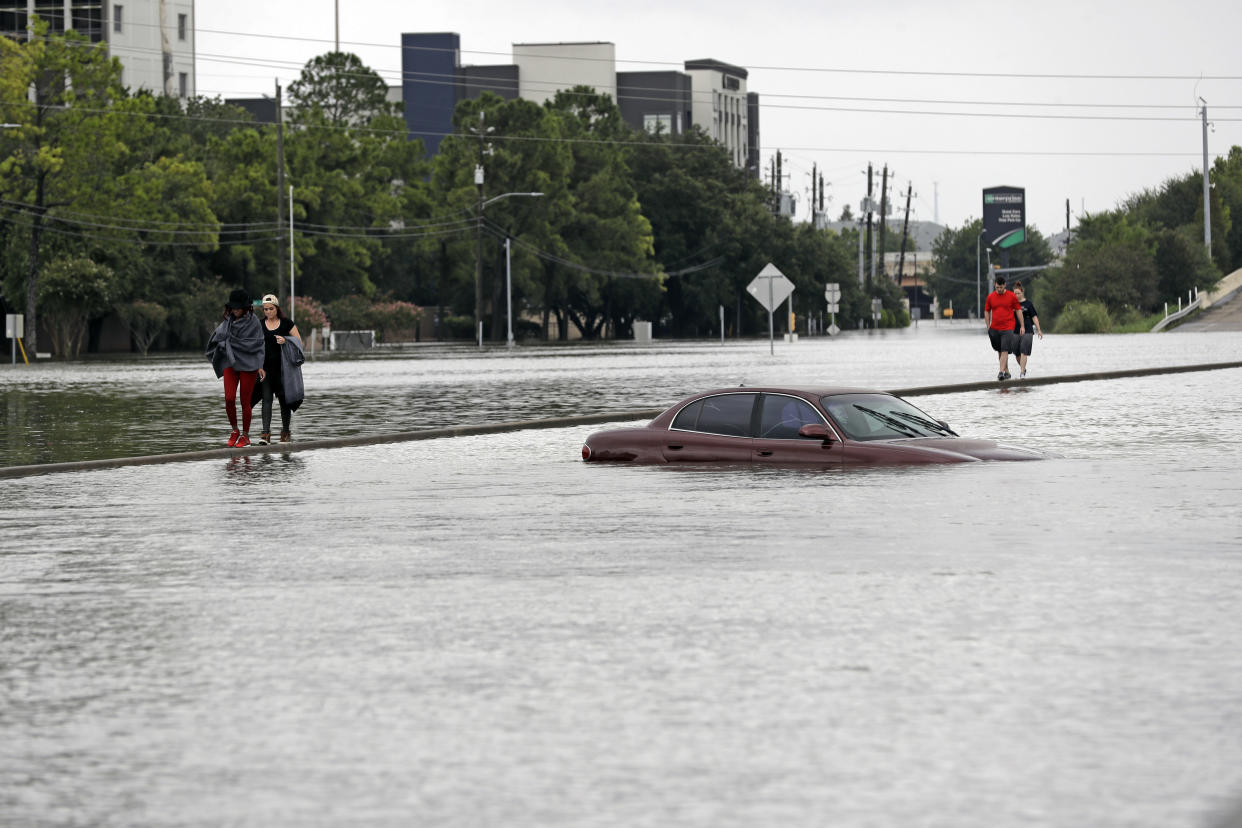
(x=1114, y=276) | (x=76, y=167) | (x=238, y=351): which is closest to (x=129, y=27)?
(x=76, y=167)

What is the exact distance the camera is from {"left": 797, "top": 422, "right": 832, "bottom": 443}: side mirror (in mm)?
17422

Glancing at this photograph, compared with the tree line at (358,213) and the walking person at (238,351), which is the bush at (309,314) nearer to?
the tree line at (358,213)

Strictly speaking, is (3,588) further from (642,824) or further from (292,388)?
(292,388)

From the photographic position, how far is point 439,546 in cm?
1259

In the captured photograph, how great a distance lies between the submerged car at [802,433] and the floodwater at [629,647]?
0.32 meters

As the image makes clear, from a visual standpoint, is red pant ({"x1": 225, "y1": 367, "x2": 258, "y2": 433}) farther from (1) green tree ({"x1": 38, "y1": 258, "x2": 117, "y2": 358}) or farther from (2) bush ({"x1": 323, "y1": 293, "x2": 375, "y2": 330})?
(2) bush ({"x1": 323, "y1": 293, "x2": 375, "y2": 330})

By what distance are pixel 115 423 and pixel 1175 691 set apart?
75.0ft

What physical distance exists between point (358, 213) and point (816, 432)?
289 feet

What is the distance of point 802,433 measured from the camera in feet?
57.3

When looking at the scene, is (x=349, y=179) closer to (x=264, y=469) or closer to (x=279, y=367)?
(x=279, y=367)

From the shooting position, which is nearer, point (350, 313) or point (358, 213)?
point (350, 313)

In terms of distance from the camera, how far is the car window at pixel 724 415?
1825cm

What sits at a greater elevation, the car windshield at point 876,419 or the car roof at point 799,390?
the car roof at point 799,390

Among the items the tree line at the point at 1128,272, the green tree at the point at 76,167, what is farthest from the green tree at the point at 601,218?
the green tree at the point at 76,167
